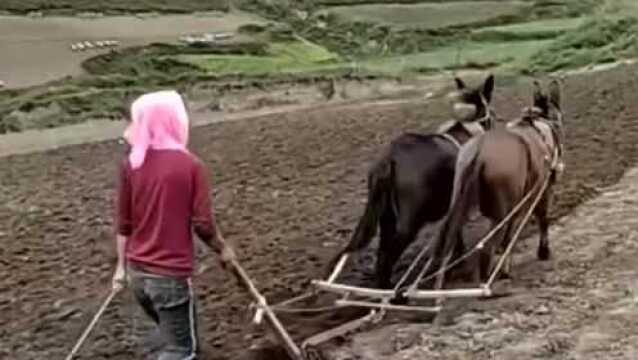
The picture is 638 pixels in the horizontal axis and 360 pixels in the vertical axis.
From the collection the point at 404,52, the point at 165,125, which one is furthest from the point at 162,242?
the point at 404,52

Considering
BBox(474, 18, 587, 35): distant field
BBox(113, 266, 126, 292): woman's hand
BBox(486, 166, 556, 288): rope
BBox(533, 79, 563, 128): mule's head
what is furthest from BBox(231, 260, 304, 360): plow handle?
BBox(474, 18, 587, 35): distant field

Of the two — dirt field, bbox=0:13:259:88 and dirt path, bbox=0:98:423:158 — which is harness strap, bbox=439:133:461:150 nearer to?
dirt path, bbox=0:98:423:158

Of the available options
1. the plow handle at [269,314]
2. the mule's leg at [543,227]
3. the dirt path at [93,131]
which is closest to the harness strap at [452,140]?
the mule's leg at [543,227]

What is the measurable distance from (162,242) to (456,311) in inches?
103

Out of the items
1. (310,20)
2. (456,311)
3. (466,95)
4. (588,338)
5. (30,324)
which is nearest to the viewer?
(588,338)

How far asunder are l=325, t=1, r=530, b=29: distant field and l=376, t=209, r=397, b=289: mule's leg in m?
37.7

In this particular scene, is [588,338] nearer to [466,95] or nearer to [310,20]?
[466,95]

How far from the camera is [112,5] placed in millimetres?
48906

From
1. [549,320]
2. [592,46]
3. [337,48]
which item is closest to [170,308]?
[549,320]

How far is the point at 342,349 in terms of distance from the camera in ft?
27.4

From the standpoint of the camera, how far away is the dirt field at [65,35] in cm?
3450

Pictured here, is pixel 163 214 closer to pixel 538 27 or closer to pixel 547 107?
pixel 547 107

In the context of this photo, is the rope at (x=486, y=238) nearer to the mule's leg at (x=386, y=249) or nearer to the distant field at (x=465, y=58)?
the mule's leg at (x=386, y=249)

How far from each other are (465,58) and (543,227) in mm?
27147
